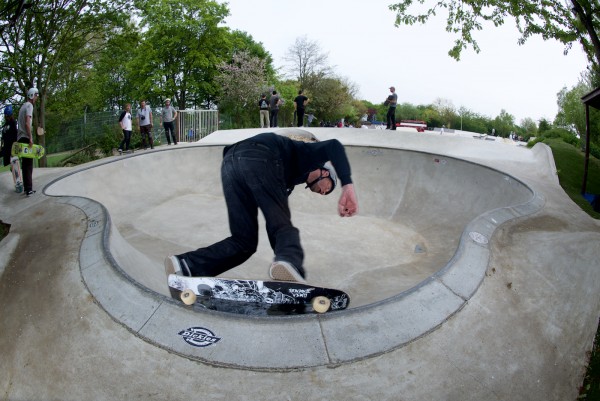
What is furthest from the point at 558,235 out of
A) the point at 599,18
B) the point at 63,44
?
the point at 63,44

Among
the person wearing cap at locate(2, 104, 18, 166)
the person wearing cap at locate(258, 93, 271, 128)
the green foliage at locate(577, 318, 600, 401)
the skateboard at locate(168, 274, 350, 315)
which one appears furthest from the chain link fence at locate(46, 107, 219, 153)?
the green foliage at locate(577, 318, 600, 401)

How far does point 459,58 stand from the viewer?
1304 centimetres

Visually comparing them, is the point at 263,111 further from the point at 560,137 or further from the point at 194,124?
the point at 560,137

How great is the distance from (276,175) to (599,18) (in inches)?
482

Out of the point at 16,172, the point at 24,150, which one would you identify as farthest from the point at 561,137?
the point at 16,172

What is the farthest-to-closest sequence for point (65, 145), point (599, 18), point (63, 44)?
point (65, 145), point (63, 44), point (599, 18)

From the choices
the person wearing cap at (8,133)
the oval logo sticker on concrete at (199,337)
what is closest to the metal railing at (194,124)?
the person wearing cap at (8,133)

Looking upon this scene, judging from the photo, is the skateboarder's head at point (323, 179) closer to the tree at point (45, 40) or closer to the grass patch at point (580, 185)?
the grass patch at point (580, 185)

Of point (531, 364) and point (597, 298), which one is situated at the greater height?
point (597, 298)

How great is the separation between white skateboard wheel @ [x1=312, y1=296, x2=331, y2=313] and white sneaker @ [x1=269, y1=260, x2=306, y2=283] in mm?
240

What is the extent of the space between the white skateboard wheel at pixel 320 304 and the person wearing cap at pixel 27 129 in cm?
685

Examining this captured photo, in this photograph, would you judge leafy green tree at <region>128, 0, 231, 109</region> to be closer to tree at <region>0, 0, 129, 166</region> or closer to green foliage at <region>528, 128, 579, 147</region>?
tree at <region>0, 0, 129, 166</region>

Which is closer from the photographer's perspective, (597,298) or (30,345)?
(30,345)

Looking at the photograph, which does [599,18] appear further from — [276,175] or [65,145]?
[65,145]
